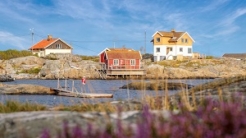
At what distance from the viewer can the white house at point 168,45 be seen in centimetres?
8925

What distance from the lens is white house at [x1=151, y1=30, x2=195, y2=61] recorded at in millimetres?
89250

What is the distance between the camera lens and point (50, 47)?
9650 centimetres

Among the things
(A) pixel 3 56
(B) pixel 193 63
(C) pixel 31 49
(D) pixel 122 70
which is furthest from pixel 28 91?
(C) pixel 31 49

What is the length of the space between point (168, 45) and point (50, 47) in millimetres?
33046

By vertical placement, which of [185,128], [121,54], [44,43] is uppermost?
[44,43]

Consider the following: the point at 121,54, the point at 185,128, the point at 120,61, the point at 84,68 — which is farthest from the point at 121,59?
the point at 185,128

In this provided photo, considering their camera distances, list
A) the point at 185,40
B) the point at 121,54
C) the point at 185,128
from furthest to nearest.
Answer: the point at 185,40 < the point at 121,54 < the point at 185,128

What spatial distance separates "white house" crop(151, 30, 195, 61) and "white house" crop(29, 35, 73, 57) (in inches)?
1034

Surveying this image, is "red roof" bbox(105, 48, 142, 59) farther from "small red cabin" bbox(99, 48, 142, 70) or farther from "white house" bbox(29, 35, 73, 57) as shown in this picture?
"white house" bbox(29, 35, 73, 57)

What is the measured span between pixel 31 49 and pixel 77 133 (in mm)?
103548

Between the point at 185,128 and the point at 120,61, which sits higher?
the point at 120,61

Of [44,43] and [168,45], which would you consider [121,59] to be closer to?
[168,45]

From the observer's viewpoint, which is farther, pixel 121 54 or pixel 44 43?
pixel 44 43

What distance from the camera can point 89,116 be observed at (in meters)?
3.84
